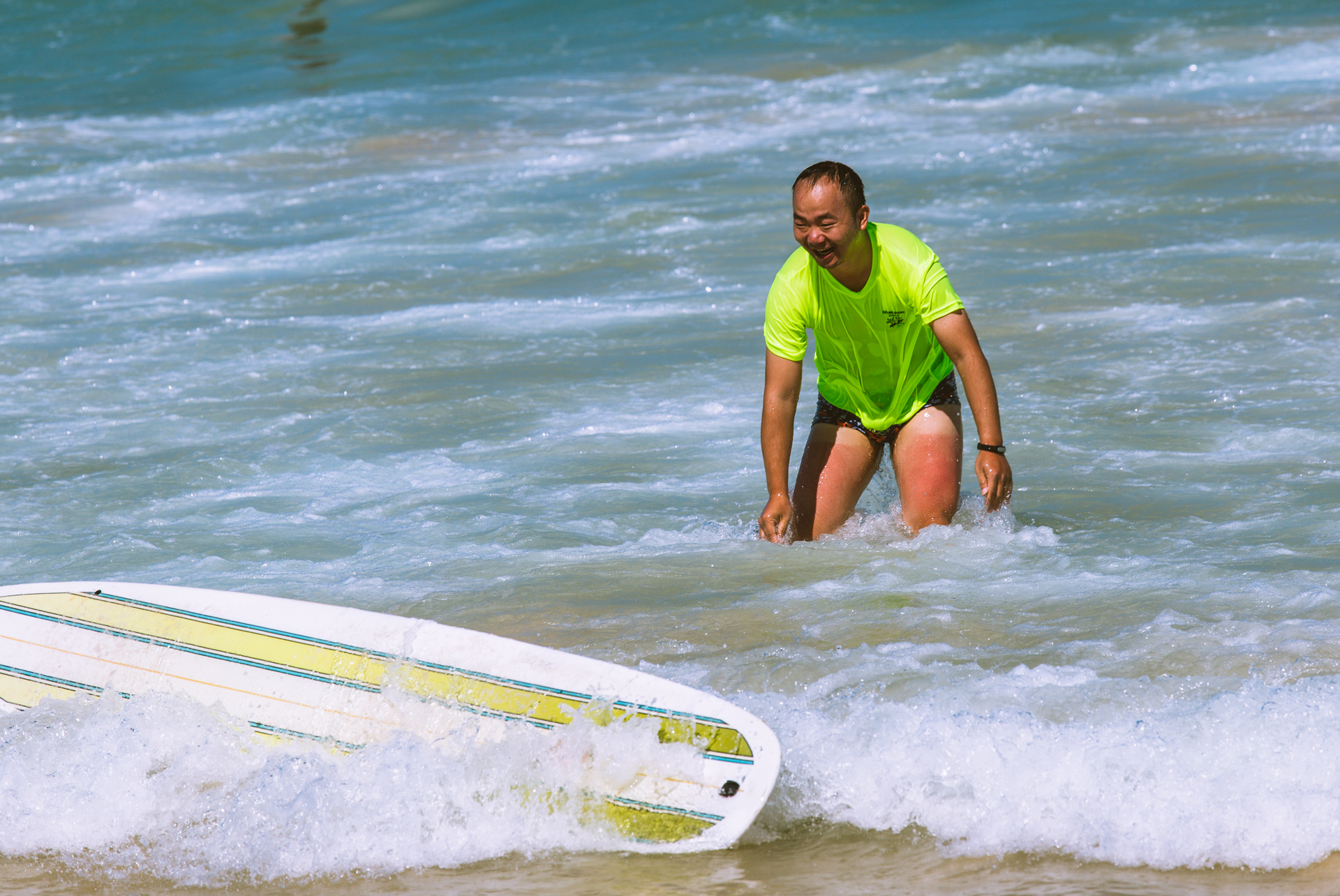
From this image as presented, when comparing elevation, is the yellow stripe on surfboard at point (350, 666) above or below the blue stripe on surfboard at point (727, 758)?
above

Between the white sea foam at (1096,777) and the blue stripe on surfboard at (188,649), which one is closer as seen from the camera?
the white sea foam at (1096,777)

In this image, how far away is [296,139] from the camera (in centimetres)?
1869

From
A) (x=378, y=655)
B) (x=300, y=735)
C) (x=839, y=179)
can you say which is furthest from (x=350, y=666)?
(x=839, y=179)

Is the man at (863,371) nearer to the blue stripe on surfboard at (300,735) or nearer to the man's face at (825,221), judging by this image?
the man's face at (825,221)

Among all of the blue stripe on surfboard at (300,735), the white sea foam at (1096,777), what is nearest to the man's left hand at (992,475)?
the white sea foam at (1096,777)

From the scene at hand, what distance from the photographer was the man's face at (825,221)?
4703 millimetres

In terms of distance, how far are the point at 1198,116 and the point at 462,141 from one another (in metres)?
8.23

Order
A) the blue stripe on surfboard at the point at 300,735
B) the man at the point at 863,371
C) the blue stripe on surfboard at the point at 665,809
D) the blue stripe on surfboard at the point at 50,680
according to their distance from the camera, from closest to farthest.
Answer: the blue stripe on surfboard at the point at 665,809, the blue stripe on surfboard at the point at 300,735, the blue stripe on surfboard at the point at 50,680, the man at the point at 863,371

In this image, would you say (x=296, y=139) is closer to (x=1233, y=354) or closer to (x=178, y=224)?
(x=178, y=224)

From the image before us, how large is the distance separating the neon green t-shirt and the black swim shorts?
3 centimetres

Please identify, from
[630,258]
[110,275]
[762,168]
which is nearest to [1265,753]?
[630,258]

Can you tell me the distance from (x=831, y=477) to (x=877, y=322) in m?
0.68

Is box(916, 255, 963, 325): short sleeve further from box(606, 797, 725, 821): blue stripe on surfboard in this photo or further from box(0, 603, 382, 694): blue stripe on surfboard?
box(0, 603, 382, 694): blue stripe on surfboard

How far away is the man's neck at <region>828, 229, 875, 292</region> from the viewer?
4.93m
